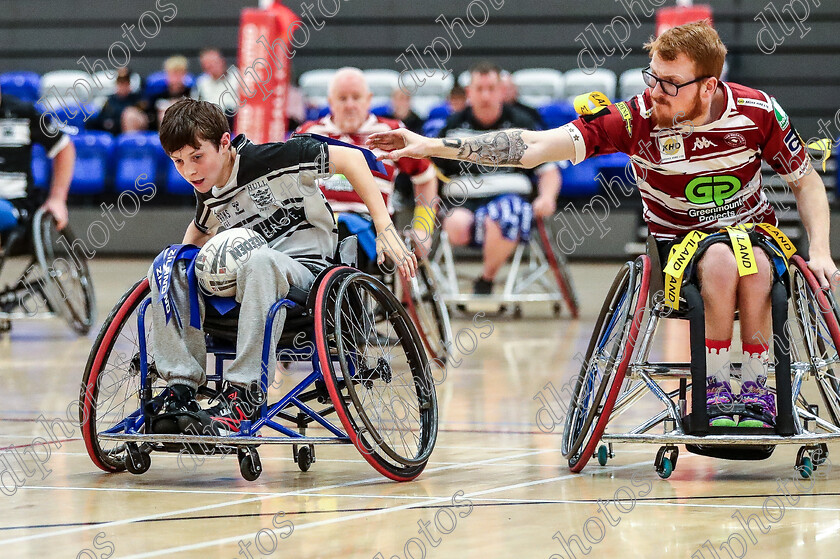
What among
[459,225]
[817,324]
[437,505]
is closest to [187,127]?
[437,505]

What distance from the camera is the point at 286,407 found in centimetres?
276

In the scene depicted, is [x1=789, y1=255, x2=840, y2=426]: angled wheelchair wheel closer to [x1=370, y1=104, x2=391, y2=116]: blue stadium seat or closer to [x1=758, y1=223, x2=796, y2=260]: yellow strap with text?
[x1=758, y1=223, x2=796, y2=260]: yellow strap with text

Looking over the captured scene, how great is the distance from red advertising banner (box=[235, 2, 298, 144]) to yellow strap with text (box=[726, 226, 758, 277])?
20.9 ft

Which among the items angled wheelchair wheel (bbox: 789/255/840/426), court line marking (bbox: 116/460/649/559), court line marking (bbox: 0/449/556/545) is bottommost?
court line marking (bbox: 0/449/556/545)

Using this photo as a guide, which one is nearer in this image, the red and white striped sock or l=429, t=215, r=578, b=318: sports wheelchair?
the red and white striped sock

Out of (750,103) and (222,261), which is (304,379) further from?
(750,103)

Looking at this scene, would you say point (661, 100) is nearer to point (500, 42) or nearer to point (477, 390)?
point (477, 390)

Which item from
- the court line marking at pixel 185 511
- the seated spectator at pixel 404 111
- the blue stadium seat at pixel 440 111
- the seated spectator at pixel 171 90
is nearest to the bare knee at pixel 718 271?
the court line marking at pixel 185 511

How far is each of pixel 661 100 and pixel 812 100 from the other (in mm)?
8769

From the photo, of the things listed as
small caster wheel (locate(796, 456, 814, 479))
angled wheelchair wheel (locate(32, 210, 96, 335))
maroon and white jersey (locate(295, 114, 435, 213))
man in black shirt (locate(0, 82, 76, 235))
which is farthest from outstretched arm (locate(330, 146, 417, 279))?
man in black shirt (locate(0, 82, 76, 235))

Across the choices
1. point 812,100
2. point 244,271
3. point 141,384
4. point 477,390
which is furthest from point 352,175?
point 812,100

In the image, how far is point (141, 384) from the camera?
2.74 metres

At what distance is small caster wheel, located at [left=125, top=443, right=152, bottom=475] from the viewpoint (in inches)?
108

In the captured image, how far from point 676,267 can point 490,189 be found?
4.29m
